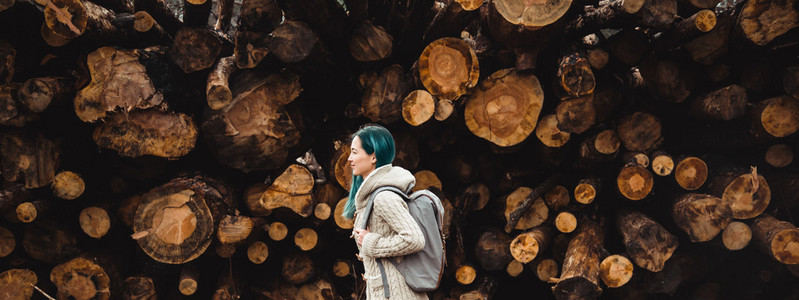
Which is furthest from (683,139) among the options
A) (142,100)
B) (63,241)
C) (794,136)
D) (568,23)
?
Result: (63,241)

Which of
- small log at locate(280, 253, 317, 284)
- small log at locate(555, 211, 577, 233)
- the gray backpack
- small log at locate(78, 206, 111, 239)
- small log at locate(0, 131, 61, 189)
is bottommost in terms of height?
small log at locate(280, 253, 317, 284)

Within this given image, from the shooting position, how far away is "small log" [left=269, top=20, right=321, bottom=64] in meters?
2.84

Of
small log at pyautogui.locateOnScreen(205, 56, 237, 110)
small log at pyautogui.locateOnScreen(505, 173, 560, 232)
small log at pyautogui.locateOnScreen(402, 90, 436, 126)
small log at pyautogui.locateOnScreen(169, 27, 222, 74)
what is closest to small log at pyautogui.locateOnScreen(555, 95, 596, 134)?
small log at pyautogui.locateOnScreen(505, 173, 560, 232)

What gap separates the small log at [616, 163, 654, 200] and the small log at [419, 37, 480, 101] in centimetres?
113

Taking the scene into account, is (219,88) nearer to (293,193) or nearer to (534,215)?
(293,193)

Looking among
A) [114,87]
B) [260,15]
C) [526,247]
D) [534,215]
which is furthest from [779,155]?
[114,87]

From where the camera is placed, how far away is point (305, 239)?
3.20 meters

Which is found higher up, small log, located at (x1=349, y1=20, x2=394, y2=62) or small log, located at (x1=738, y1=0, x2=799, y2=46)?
small log, located at (x1=738, y1=0, x2=799, y2=46)

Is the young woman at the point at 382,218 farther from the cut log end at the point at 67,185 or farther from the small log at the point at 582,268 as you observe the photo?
the cut log end at the point at 67,185

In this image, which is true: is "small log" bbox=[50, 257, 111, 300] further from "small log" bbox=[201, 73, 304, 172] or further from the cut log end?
"small log" bbox=[201, 73, 304, 172]

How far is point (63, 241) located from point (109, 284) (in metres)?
0.45

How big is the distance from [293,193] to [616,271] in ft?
6.92

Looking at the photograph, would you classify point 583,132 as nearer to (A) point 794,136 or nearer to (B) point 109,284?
(A) point 794,136

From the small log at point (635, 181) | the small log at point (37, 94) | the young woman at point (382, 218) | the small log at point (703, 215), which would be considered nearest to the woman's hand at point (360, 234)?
the young woman at point (382, 218)
